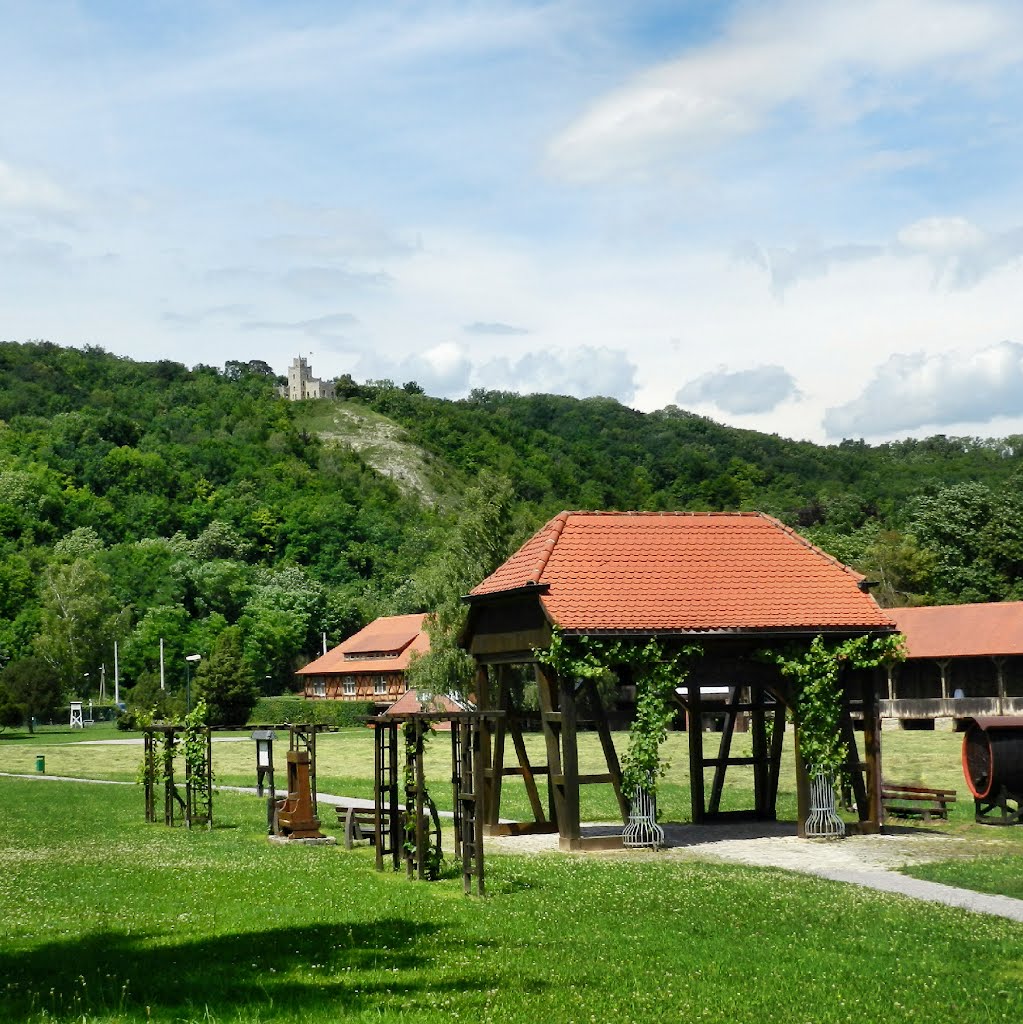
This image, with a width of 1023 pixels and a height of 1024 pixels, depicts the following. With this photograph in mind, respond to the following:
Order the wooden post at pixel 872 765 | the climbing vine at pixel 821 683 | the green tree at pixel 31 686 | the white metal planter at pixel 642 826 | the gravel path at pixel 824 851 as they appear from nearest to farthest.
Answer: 1. the gravel path at pixel 824 851
2. the white metal planter at pixel 642 826
3. the climbing vine at pixel 821 683
4. the wooden post at pixel 872 765
5. the green tree at pixel 31 686

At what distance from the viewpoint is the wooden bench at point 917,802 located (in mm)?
22594

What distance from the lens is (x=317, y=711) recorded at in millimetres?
82312

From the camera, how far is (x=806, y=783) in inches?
825

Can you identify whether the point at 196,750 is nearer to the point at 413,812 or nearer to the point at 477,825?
the point at 413,812

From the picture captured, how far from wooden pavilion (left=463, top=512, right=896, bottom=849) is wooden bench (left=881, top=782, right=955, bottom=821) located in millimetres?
1423

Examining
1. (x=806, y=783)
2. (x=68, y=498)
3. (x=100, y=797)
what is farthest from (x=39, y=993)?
(x=68, y=498)

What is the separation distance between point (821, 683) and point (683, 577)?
2.60 m

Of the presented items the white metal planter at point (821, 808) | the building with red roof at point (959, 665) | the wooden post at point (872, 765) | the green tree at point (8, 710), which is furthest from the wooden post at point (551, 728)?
the green tree at point (8, 710)

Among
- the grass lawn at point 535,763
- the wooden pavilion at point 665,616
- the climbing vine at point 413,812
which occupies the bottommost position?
the grass lawn at point 535,763

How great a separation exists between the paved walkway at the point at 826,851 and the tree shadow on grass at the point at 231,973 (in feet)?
18.9

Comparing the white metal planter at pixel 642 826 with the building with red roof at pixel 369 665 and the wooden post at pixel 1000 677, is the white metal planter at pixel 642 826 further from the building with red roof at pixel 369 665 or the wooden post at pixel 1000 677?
the building with red roof at pixel 369 665

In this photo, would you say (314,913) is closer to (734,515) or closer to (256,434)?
(734,515)

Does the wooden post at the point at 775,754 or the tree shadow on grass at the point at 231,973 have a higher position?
the wooden post at the point at 775,754

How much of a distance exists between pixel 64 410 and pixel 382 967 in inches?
5761
